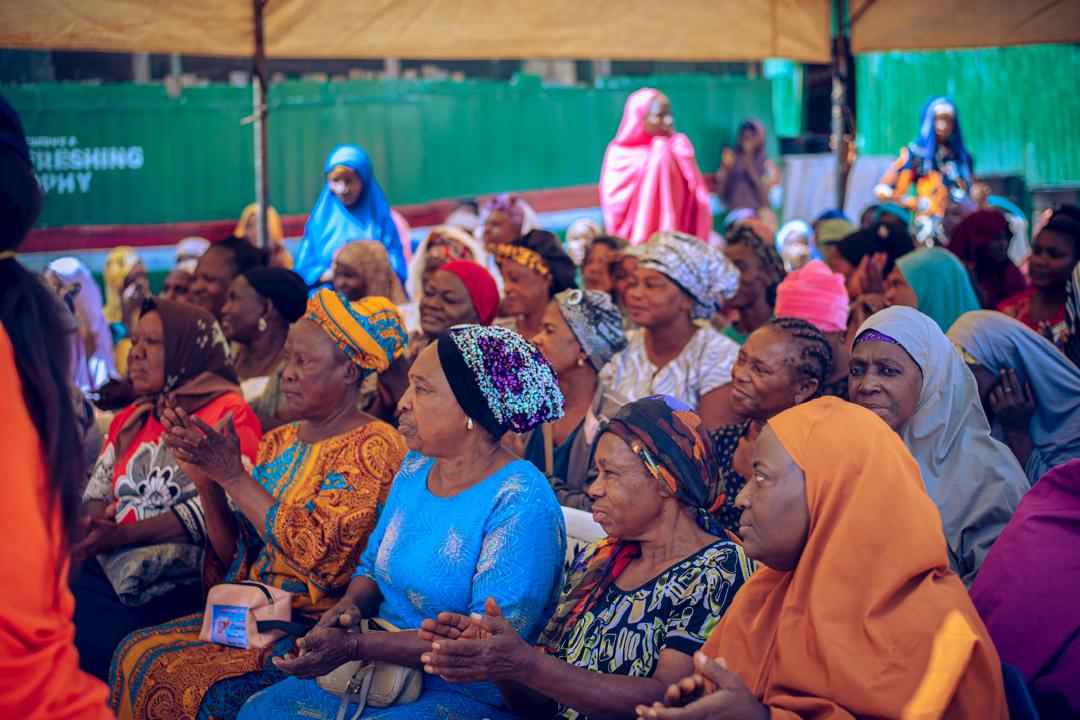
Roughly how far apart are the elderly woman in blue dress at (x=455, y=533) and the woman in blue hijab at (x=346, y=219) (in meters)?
4.69

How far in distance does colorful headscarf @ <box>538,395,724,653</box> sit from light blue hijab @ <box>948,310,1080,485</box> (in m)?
1.66

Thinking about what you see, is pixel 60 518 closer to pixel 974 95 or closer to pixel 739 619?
pixel 739 619

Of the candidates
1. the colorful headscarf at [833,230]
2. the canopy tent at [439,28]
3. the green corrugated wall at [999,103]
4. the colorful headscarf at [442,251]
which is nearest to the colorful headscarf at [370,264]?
the colorful headscarf at [442,251]

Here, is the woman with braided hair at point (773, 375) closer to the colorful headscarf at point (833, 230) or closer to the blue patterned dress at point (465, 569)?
the blue patterned dress at point (465, 569)

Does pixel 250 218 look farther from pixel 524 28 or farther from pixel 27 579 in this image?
pixel 27 579

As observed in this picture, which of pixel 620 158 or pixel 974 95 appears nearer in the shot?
pixel 620 158

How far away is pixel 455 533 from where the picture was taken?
3.16 metres

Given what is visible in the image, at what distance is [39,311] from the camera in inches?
73.0

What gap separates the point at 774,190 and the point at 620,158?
5.75 meters

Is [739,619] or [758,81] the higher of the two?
[758,81]

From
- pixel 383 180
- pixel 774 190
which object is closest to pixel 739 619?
pixel 383 180

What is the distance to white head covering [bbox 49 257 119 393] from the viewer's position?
7.59 meters

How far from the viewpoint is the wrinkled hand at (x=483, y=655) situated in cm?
252

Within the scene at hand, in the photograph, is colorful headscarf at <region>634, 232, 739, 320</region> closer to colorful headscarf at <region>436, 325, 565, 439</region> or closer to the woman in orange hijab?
colorful headscarf at <region>436, 325, 565, 439</region>
